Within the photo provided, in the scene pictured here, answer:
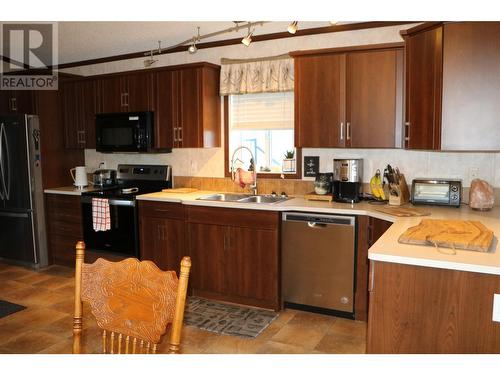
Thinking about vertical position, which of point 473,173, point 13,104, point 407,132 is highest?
point 13,104

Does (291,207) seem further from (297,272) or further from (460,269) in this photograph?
(460,269)

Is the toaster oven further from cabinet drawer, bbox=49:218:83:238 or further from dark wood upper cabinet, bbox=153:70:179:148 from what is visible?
cabinet drawer, bbox=49:218:83:238

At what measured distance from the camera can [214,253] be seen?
3555mm

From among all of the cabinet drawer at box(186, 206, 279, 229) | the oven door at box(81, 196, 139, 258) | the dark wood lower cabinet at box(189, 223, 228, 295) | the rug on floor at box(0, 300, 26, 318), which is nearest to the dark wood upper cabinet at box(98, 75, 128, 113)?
the oven door at box(81, 196, 139, 258)

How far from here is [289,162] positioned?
3939mm

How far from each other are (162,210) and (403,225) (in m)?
2.19

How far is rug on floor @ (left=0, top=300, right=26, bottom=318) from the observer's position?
3415 mm

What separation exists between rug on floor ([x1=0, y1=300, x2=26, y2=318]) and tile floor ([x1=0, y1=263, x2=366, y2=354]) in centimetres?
6

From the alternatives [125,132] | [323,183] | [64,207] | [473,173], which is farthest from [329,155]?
[64,207]

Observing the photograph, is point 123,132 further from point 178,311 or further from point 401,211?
point 178,311

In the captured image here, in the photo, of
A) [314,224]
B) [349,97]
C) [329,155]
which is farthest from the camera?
[329,155]

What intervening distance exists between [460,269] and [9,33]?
13.9ft

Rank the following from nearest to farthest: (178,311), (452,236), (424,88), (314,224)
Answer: (178,311) < (452,236) < (424,88) < (314,224)
